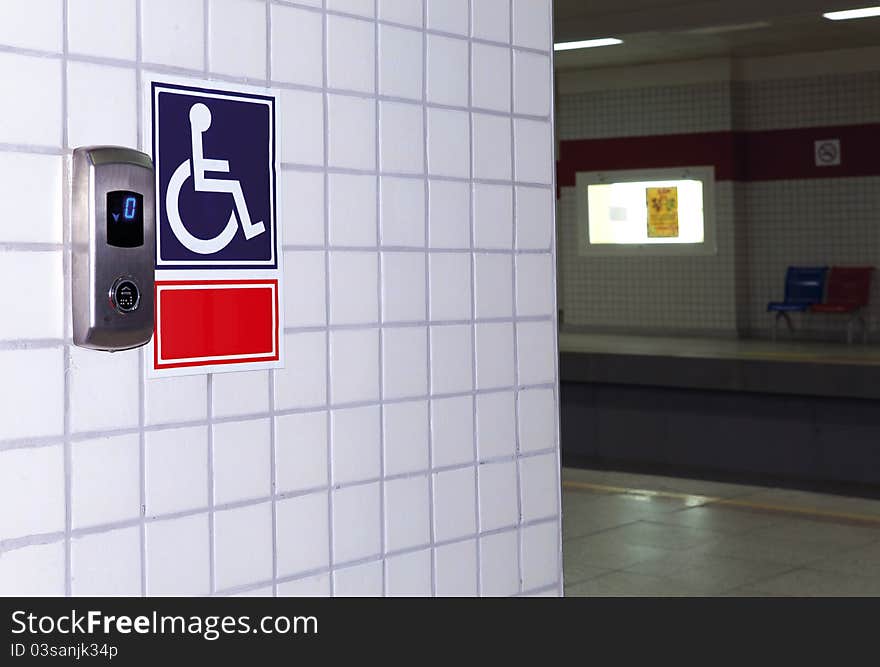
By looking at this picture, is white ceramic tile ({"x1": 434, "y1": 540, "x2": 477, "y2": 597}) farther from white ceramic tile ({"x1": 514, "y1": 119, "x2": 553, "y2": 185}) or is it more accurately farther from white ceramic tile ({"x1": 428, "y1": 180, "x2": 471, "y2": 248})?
white ceramic tile ({"x1": 514, "y1": 119, "x2": 553, "y2": 185})

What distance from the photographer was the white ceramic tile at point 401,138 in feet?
8.46

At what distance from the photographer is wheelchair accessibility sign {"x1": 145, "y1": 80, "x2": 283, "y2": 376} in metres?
2.21

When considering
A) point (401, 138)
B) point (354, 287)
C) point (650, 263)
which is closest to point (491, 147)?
point (401, 138)

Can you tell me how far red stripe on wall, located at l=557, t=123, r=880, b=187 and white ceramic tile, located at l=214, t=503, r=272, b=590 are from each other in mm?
14410

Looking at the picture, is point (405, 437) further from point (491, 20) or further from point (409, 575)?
point (491, 20)

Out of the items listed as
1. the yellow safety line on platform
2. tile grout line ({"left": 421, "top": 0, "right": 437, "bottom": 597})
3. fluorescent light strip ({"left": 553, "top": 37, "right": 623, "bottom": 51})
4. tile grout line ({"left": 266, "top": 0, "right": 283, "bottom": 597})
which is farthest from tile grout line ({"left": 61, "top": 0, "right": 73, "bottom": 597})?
fluorescent light strip ({"left": 553, "top": 37, "right": 623, "bottom": 51})

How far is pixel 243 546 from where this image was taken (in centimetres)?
235

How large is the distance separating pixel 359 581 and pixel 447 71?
1.06 m

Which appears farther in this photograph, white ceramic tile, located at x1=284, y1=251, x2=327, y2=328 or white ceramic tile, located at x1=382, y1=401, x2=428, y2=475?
white ceramic tile, located at x1=382, y1=401, x2=428, y2=475

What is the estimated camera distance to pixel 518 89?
2.86 m

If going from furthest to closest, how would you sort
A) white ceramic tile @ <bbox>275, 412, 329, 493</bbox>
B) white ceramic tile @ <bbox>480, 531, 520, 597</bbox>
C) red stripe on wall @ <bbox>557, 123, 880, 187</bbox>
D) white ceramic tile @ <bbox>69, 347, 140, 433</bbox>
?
red stripe on wall @ <bbox>557, 123, 880, 187</bbox>
white ceramic tile @ <bbox>480, 531, 520, 597</bbox>
white ceramic tile @ <bbox>275, 412, 329, 493</bbox>
white ceramic tile @ <bbox>69, 347, 140, 433</bbox>

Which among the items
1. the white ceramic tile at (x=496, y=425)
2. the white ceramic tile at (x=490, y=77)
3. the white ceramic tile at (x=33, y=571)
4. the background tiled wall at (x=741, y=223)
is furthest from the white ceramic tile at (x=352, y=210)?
the background tiled wall at (x=741, y=223)

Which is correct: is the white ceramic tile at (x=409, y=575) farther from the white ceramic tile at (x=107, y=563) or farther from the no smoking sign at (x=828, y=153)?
the no smoking sign at (x=828, y=153)
